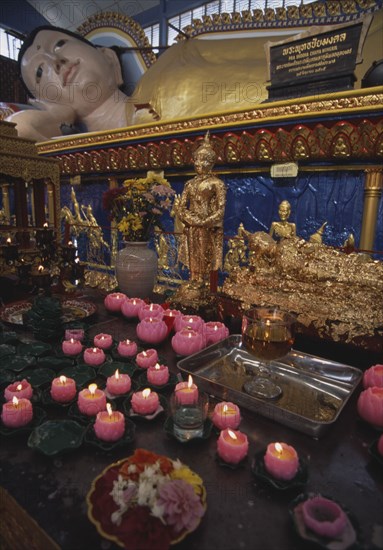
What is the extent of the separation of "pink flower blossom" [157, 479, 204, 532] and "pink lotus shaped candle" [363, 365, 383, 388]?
620 mm

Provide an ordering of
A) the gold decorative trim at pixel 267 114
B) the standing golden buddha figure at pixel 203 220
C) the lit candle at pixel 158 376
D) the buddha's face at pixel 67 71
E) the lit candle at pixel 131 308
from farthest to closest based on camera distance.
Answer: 1. the buddha's face at pixel 67 71
2. the gold decorative trim at pixel 267 114
3. the standing golden buddha figure at pixel 203 220
4. the lit candle at pixel 131 308
5. the lit candle at pixel 158 376

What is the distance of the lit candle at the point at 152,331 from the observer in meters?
1.31

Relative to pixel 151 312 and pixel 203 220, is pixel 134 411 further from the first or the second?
pixel 203 220

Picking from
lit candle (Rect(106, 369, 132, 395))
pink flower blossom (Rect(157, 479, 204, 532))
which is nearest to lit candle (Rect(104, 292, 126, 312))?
lit candle (Rect(106, 369, 132, 395))

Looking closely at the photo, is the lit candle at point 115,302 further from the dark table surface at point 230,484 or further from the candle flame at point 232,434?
the candle flame at point 232,434

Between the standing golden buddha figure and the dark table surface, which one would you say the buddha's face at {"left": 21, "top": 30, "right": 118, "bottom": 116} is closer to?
the standing golden buddha figure

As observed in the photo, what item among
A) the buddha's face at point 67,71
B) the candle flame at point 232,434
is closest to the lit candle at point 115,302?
the candle flame at point 232,434

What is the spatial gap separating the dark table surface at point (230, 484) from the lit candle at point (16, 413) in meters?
0.03

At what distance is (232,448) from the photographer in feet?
2.32

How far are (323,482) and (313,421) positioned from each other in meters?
0.13

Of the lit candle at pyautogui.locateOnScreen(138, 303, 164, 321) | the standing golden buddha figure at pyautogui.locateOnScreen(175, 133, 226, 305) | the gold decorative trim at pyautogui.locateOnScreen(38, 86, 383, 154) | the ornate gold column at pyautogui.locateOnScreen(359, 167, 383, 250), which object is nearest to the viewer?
the lit candle at pyautogui.locateOnScreen(138, 303, 164, 321)

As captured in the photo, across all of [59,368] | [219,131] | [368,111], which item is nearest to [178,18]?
[219,131]

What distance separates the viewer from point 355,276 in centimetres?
148

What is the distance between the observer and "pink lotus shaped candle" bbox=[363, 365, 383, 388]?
953mm
